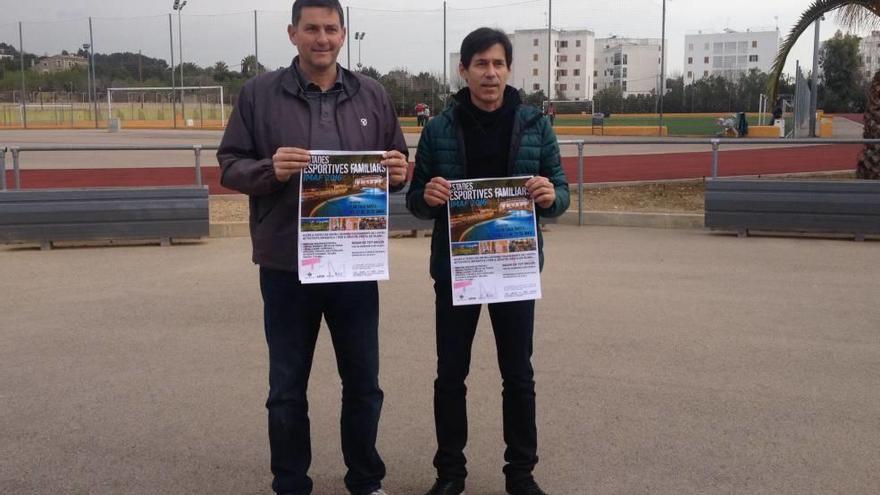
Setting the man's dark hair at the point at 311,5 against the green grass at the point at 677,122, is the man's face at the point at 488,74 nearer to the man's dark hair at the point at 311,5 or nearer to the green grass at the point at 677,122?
the man's dark hair at the point at 311,5

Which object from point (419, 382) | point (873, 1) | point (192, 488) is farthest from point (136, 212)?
point (873, 1)

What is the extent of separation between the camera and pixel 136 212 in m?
11.2

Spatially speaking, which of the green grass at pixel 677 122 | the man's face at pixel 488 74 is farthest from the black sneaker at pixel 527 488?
the green grass at pixel 677 122

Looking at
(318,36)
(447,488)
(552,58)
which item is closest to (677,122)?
(552,58)

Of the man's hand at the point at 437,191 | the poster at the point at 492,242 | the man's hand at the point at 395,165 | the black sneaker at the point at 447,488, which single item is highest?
the man's hand at the point at 395,165

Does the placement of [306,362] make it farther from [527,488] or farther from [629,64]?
[629,64]

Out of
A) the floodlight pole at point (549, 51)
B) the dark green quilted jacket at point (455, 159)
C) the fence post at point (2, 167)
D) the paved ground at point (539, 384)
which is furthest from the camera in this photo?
the floodlight pole at point (549, 51)

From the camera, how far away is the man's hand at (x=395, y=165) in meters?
3.81

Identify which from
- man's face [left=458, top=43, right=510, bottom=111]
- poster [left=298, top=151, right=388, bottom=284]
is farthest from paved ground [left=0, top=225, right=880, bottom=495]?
man's face [left=458, top=43, right=510, bottom=111]

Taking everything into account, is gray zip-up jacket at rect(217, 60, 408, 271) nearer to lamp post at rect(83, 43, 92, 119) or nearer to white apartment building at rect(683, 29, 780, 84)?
lamp post at rect(83, 43, 92, 119)

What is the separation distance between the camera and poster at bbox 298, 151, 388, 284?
3.75 m

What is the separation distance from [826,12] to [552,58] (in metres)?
26.6

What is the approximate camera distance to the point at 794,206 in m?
11.6

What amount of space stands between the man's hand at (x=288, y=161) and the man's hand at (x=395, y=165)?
0.35 metres
